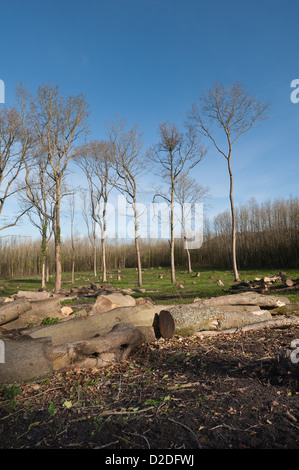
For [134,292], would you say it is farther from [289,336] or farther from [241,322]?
[289,336]

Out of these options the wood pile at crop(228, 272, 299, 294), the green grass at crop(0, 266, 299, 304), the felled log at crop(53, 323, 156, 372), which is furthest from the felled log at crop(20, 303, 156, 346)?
the wood pile at crop(228, 272, 299, 294)

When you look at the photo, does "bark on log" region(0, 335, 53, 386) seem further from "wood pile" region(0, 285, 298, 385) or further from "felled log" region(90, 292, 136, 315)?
"felled log" region(90, 292, 136, 315)

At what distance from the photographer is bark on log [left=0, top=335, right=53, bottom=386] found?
13.3ft

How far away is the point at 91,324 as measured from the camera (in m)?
5.92

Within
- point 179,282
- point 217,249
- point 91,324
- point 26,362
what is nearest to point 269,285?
point 179,282

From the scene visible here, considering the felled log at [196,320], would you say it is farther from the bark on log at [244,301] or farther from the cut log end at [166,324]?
the bark on log at [244,301]

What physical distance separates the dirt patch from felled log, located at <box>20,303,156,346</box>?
3.04 feet

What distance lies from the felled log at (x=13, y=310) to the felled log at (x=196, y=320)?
2.97 metres

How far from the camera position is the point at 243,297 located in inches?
325

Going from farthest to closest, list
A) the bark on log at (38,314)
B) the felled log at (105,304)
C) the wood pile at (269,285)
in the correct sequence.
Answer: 1. the wood pile at (269,285)
2. the felled log at (105,304)
3. the bark on log at (38,314)

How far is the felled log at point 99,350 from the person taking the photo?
183 inches

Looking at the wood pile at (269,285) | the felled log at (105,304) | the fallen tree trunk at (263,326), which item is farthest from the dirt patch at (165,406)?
the wood pile at (269,285)

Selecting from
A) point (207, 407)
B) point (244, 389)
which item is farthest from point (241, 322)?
point (207, 407)

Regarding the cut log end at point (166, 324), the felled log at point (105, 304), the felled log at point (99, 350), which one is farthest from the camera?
the felled log at point (105, 304)
